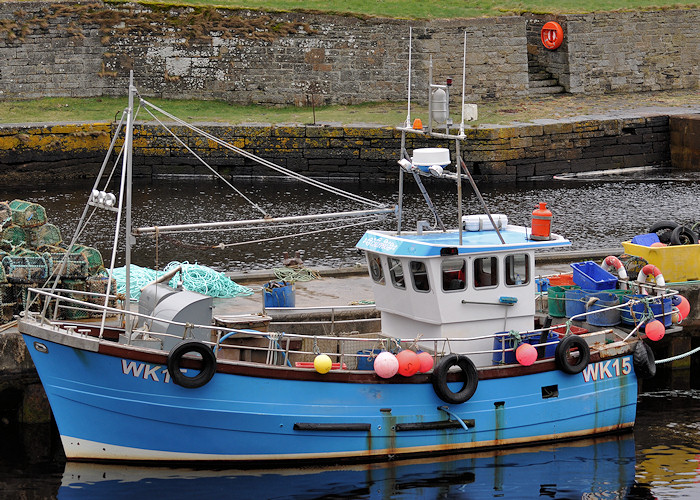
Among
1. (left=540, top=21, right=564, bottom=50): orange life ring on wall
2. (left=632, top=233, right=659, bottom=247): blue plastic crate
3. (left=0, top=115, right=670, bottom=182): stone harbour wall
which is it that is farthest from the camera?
(left=540, top=21, right=564, bottom=50): orange life ring on wall

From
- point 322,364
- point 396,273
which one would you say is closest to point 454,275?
point 396,273

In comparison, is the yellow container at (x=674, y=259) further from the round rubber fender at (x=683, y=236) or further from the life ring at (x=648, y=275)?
the life ring at (x=648, y=275)

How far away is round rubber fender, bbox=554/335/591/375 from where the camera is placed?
40.3 feet

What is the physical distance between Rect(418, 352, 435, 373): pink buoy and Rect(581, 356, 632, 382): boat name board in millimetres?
1948

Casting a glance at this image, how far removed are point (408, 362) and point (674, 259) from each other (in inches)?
201

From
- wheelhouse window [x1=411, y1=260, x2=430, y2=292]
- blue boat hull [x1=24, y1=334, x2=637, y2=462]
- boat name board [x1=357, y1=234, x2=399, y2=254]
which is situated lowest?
blue boat hull [x1=24, y1=334, x2=637, y2=462]

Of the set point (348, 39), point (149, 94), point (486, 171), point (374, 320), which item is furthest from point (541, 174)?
point (374, 320)

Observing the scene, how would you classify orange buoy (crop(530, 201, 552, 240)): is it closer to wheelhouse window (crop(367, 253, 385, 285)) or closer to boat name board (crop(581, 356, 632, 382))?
boat name board (crop(581, 356, 632, 382))

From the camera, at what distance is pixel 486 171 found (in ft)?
96.4

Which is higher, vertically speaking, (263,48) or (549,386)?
(263,48)

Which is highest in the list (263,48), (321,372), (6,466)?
(263,48)

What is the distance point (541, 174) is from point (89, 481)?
2082 cm

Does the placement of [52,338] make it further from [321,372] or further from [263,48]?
[263,48]

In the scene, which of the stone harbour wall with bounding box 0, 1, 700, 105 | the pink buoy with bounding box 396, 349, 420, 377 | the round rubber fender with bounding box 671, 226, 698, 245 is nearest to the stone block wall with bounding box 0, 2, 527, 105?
the stone harbour wall with bounding box 0, 1, 700, 105
